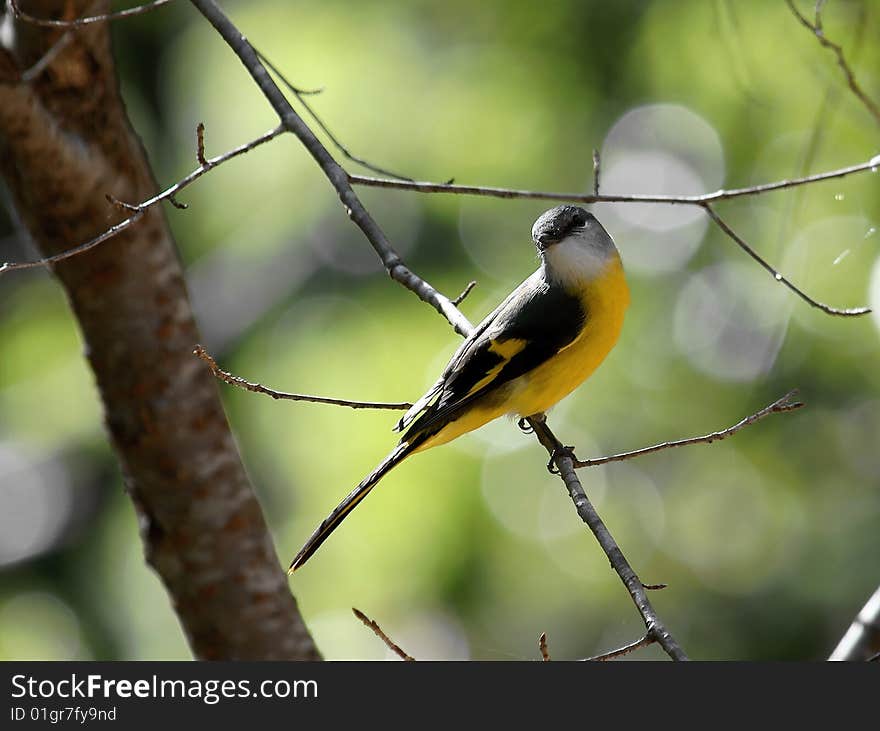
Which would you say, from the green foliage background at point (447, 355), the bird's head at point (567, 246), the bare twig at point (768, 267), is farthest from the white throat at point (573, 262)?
the green foliage background at point (447, 355)

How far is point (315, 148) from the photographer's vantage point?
8.61 feet

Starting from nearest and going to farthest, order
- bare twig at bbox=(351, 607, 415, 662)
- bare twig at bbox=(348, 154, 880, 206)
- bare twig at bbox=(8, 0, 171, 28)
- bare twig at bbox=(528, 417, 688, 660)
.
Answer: bare twig at bbox=(528, 417, 688, 660) < bare twig at bbox=(351, 607, 415, 662) < bare twig at bbox=(348, 154, 880, 206) < bare twig at bbox=(8, 0, 171, 28)

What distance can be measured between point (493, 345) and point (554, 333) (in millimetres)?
207

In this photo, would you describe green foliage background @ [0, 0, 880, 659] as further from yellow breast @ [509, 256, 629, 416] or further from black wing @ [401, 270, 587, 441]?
black wing @ [401, 270, 587, 441]

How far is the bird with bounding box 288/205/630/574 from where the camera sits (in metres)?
3.27

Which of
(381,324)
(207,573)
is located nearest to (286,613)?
(207,573)

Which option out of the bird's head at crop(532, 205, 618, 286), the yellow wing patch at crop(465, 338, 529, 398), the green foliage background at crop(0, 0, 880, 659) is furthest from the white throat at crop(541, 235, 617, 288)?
the green foliage background at crop(0, 0, 880, 659)

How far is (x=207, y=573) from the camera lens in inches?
146

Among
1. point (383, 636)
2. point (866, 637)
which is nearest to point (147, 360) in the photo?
point (383, 636)

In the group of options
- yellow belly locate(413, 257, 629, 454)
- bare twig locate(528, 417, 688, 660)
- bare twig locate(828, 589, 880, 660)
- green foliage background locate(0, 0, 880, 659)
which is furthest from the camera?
green foliage background locate(0, 0, 880, 659)

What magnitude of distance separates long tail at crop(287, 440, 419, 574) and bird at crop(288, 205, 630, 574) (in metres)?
0.01

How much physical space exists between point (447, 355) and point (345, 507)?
9.27 feet

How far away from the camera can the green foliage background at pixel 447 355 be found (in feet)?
19.3

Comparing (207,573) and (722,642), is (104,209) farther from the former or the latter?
(722,642)
